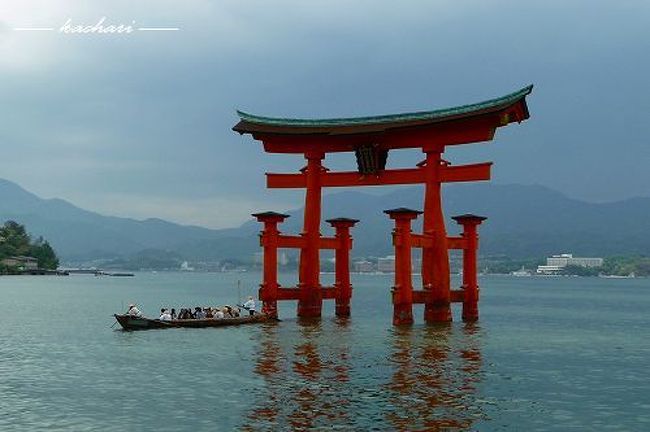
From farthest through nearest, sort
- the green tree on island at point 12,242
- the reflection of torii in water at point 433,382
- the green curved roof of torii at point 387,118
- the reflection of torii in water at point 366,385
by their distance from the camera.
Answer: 1. the green tree on island at point 12,242
2. the green curved roof of torii at point 387,118
3. the reflection of torii in water at point 433,382
4. the reflection of torii in water at point 366,385

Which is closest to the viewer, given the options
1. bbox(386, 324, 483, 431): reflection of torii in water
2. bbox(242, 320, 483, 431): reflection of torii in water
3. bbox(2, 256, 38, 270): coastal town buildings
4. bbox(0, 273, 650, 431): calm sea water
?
bbox(242, 320, 483, 431): reflection of torii in water

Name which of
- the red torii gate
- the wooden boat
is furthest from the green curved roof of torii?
the wooden boat

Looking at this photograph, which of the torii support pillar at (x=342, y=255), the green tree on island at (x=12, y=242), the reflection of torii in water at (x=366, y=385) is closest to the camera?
the reflection of torii in water at (x=366, y=385)

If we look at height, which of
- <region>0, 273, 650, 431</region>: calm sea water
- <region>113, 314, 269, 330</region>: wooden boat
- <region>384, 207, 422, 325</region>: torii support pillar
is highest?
<region>384, 207, 422, 325</region>: torii support pillar

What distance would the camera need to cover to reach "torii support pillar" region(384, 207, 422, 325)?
40.3 metres

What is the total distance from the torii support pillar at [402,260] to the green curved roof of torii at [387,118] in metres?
5.61

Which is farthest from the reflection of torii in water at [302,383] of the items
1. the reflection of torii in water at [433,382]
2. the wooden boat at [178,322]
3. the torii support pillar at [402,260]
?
the wooden boat at [178,322]

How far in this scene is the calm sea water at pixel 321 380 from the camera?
20562 mm

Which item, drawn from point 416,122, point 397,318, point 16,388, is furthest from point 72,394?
point 416,122

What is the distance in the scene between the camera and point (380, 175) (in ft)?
149

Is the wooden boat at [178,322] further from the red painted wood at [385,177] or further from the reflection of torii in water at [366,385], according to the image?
the red painted wood at [385,177]

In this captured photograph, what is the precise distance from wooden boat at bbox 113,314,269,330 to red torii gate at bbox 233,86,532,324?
1425mm

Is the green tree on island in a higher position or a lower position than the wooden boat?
higher

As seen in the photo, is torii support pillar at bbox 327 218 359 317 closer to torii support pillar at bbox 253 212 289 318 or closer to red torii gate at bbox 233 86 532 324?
red torii gate at bbox 233 86 532 324
